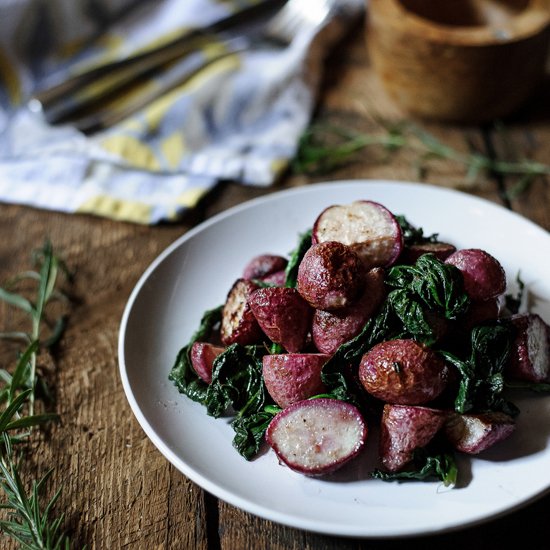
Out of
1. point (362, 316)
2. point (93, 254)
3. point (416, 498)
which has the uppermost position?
point (362, 316)

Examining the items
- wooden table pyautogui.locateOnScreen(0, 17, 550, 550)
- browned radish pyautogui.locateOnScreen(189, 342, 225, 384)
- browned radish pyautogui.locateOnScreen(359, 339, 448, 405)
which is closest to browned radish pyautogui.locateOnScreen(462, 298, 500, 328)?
browned radish pyautogui.locateOnScreen(359, 339, 448, 405)

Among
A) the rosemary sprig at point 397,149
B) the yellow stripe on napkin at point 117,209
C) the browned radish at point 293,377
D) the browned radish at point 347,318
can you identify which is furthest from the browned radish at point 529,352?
the yellow stripe on napkin at point 117,209

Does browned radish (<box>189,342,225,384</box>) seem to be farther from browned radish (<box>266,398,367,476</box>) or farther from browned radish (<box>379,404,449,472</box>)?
browned radish (<box>379,404,449,472</box>)

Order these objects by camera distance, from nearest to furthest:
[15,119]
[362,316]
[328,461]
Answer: [328,461]
[362,316]
[15,119]

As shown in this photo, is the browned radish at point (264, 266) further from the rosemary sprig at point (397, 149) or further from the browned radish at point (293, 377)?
Answer: the rosemary sprig at point (397, 149)

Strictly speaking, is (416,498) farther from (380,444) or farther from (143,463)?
(143,463)

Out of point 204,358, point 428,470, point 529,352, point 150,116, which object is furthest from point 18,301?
point 529,352

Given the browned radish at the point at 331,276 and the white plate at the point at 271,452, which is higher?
the browned radish at the point at 331,276

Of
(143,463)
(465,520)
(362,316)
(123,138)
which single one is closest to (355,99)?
(123,138)
